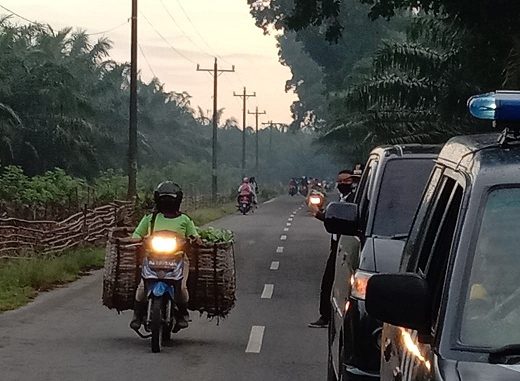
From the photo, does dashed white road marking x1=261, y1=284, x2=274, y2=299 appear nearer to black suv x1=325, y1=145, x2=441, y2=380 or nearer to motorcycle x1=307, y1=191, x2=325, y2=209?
motorcycle x1=307, y1=191, x2=325, y2=209

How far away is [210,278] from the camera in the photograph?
1204 cm

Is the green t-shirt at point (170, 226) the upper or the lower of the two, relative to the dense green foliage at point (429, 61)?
lower

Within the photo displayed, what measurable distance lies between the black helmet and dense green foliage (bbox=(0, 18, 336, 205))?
12632 millimetres

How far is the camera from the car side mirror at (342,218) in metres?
8.43

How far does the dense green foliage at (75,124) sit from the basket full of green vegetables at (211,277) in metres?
12.5

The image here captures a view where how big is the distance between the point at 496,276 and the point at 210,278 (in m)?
8.36

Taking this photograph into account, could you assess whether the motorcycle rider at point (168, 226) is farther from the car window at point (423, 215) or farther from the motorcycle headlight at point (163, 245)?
the car window at point (423, 215)

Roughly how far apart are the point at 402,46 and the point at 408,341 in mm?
25478

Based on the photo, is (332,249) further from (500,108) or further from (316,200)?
(500,108)

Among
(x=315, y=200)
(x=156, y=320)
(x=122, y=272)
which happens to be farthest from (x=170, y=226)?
(x=315, y=200)

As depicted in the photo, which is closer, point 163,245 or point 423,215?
point 423,215

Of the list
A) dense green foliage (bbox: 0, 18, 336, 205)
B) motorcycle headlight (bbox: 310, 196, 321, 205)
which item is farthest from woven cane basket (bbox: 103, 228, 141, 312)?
dense green foliage (bbox: 0, 18, 336, 205)

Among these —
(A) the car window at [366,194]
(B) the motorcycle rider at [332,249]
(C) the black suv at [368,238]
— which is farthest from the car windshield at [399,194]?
(B) the motorcycle rider at [332,249]

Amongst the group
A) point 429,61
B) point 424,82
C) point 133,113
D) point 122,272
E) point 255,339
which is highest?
point 429,61
